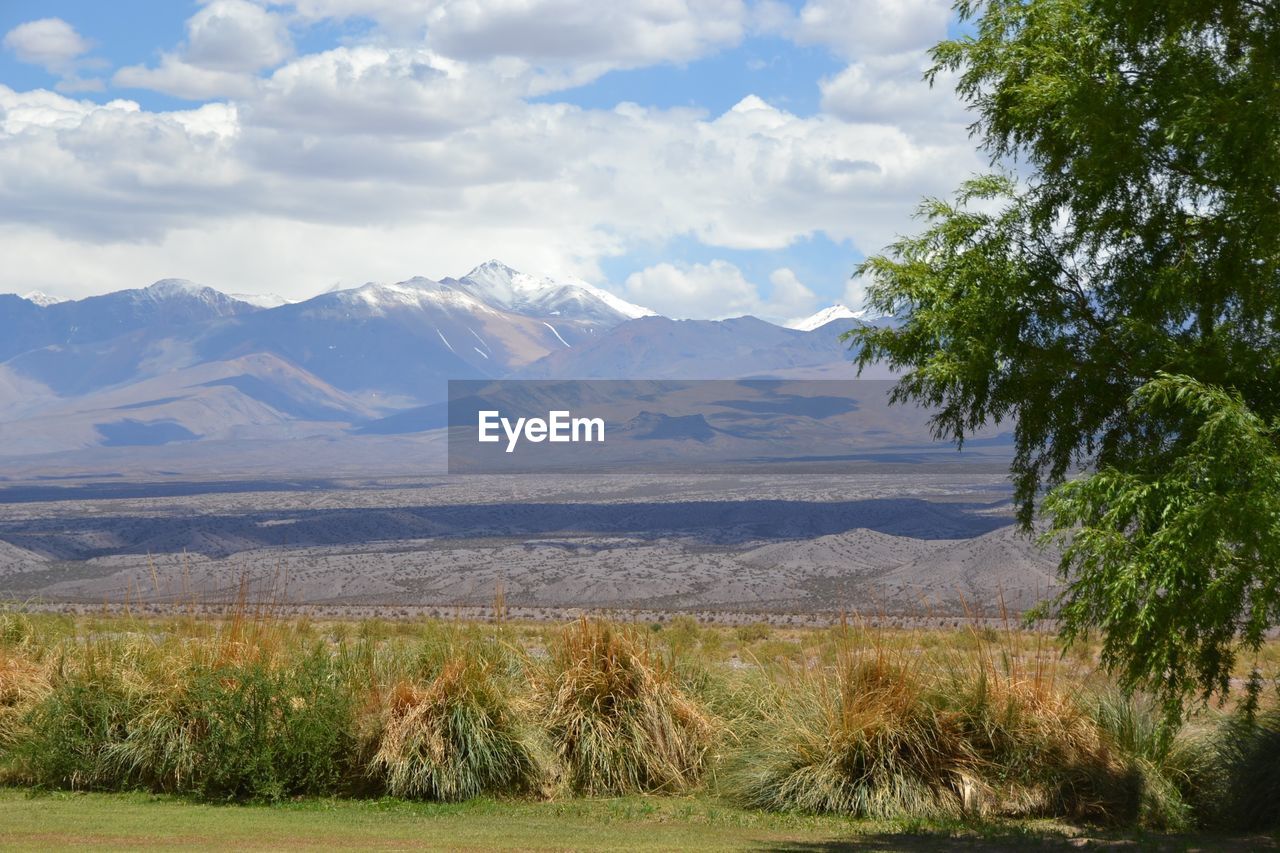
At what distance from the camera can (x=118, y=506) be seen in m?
140

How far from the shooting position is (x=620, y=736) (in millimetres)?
14516

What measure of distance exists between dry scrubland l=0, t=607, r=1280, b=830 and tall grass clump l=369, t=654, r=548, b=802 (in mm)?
21

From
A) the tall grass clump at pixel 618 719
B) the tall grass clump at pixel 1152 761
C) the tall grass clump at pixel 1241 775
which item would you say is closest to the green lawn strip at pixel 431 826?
the tall grass clump at pixel 618 719

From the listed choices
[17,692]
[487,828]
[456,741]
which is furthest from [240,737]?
[17,692]

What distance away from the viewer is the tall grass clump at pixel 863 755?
1351 cm

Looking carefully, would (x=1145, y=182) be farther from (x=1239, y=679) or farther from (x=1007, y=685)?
(x=1239, y=679)

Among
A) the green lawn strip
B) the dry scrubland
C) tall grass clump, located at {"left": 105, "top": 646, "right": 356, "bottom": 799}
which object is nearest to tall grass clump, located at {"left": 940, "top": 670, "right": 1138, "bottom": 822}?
the dry scrubland

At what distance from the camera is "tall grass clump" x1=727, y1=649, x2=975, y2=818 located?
13.5 meters

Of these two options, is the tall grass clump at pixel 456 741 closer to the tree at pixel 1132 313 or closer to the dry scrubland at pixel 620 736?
the dry scrubland at pixel 620 736

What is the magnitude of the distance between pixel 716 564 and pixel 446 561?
15.7 metres

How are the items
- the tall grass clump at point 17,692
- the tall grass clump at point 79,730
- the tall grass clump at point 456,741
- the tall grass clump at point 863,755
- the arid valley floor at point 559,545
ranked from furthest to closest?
the arid valley floor at point 559,545 → the tall grass clump at point 17,692 → the tall grass clump at point 79,730 → the tall grass clump at point 456,741 → the tall grass clump at point 863,755

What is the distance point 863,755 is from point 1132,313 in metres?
4.90

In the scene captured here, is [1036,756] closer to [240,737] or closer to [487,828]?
[487,828]

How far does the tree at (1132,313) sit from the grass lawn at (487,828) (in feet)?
6.47
